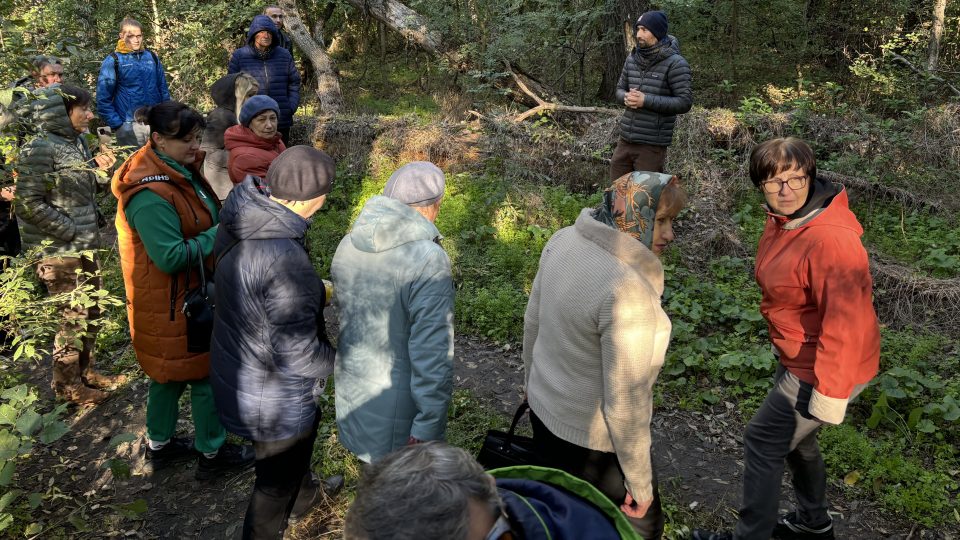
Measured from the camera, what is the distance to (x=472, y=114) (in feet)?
30.0

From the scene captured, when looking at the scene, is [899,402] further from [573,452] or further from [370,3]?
[370,3]

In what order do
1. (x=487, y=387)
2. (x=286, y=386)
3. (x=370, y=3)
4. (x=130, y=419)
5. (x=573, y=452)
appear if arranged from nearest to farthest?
(x=573, y=452), (x=286, y=386), (x=130, y=419), (x=487, y=387), (x=370, y=3)

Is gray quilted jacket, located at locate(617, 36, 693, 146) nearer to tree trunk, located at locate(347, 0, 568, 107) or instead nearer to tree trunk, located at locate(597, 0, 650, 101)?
tree trunk, located at locate(347, 0, 568, 107)

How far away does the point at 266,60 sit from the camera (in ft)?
23.6

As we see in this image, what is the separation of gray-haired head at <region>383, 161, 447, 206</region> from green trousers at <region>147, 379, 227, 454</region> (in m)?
1.87

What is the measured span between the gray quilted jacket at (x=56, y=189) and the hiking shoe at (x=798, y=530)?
14.6ft

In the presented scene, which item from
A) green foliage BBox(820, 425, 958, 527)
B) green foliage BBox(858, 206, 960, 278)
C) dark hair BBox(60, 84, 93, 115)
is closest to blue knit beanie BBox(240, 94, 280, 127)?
dark hair BBox(60, 84, 93, 115)

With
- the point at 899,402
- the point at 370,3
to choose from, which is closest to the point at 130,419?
the point at 899,402

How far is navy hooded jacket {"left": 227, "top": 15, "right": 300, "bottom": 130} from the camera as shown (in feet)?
23.2

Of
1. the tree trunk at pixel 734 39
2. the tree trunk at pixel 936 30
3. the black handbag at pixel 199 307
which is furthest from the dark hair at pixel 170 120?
the tree trunk at pixel 734 39

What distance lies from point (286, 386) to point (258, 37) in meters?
5.49

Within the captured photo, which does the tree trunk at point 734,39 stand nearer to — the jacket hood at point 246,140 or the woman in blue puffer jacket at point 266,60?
the woman in blue puffer jacket at point 266,60

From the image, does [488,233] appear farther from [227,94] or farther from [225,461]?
[225,461]

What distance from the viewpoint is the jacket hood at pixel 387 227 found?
2.56 metres
